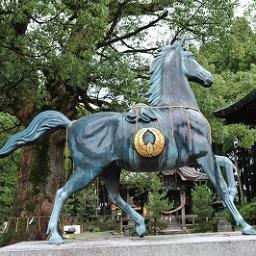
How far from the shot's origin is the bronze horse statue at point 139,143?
16.5ft

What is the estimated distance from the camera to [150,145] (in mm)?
4973

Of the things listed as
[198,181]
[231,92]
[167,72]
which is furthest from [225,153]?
[167,72]

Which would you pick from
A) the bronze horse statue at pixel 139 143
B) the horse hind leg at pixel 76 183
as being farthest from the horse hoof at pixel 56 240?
the horse hind leg at pixel 76 183

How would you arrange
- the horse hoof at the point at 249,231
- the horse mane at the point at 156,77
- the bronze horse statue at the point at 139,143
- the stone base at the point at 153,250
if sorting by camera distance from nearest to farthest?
1. the stone base at the point at 153,250
2. the horse hoof at the point at 249,231
3. the bronze horse statue at the point at 139,143
4. the horse mane at the point at 156,77

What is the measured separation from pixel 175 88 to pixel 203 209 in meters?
15.6

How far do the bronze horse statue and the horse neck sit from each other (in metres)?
0.01

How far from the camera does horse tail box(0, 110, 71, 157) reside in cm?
522

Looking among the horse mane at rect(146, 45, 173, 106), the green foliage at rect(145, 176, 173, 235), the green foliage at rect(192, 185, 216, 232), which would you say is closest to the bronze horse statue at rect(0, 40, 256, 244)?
the horse mane at rect(146, 45, 173, 106)

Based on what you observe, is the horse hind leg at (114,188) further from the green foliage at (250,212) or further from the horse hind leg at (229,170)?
the green foliage at (250,212)

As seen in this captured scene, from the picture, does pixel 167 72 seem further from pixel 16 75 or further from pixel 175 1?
pixel 175 1

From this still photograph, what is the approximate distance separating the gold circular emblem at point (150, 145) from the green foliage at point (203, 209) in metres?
15.8

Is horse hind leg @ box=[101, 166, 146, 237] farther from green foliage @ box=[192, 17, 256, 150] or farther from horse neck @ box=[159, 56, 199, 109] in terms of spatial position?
green foliage @ box=[192, 17, 256, 150]

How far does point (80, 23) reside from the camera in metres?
8.31

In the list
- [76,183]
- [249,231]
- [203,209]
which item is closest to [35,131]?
[76,183]
